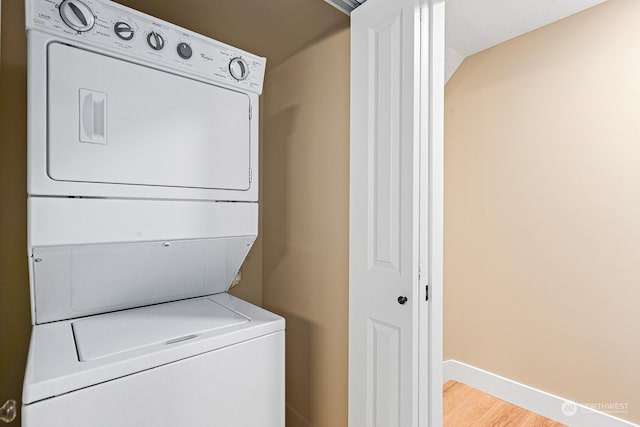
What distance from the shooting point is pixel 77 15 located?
115 centimetres

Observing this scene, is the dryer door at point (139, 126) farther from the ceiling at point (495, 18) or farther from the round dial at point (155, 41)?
the ceiling at point (495, 18)

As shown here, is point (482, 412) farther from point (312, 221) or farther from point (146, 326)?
point (146, 326)

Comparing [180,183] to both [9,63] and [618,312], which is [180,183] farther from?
[618,312]

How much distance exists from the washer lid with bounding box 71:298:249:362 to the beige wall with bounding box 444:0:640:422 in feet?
6.89

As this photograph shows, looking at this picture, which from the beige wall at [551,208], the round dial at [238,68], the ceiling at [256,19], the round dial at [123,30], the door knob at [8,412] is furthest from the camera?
the beige wall at [551,208]

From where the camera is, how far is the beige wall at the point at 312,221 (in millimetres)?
1758

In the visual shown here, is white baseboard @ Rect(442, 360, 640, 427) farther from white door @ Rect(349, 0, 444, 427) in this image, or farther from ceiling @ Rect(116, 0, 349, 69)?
ceiling @ Rect(116, 0, 349, 69)

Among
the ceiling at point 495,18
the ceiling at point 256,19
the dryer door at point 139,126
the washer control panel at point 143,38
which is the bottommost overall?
the dryer door at point 139,126

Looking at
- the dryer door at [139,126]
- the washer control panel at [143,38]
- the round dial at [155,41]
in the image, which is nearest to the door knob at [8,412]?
the dryer door at [139,126]

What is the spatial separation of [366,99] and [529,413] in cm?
254

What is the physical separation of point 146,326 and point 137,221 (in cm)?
42

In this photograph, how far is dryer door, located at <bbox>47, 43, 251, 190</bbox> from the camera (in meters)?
1.13

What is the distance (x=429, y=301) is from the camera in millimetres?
1414

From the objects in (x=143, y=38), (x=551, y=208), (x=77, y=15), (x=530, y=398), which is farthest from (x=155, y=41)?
(x=530, y=398)
